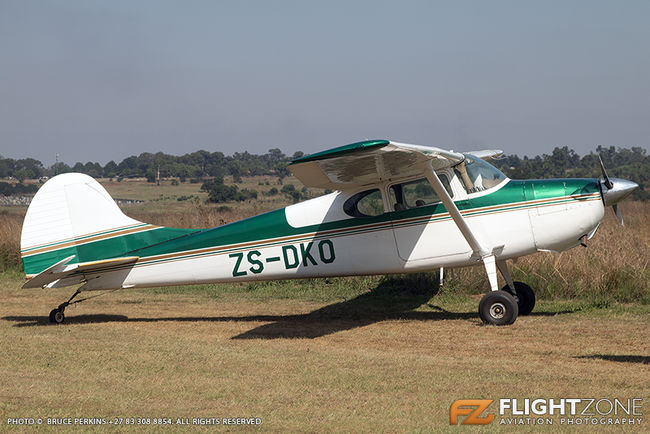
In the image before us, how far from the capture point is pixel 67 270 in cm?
1030

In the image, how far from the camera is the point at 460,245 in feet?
31.8

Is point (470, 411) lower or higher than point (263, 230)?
lower

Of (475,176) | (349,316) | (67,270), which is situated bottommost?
(349,316)

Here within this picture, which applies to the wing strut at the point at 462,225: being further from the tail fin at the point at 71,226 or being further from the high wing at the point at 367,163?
the tail fin at the point at 71,226

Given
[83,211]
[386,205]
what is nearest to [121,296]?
[83,211]

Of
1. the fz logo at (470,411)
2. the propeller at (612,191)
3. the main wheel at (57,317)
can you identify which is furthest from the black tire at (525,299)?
the main wheel at (57,317)

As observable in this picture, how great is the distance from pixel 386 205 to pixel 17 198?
74.9 metres

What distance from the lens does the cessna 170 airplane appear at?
9.44 meters

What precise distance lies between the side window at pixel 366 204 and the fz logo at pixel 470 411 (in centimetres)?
452

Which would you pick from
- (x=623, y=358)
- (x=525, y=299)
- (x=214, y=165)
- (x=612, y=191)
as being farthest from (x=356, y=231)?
(x=214, y=165)

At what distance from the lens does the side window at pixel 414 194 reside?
9773mm

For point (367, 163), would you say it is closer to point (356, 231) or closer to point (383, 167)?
point (383, 167)

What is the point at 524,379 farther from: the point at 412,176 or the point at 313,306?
the point at 313,306

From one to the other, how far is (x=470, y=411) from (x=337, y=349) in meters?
3.03
